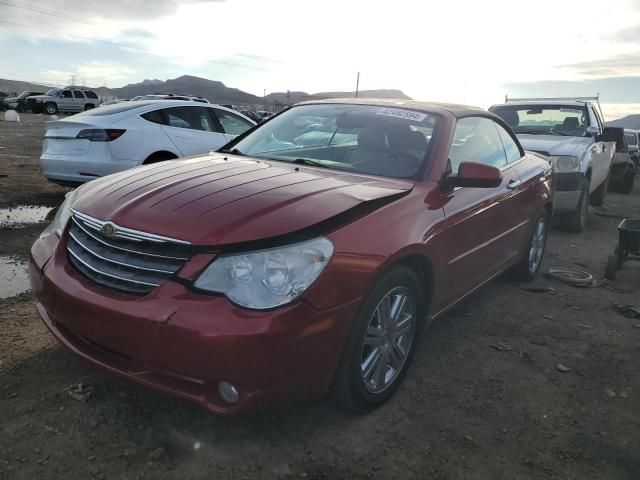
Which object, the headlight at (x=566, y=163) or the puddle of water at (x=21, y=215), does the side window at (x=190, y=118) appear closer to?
the puddle of water at (x=21, y=215)

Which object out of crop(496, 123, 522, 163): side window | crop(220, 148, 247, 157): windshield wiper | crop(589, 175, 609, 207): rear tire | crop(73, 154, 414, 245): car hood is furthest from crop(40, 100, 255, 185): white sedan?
crop(589, 175, 609, 207): rear tire

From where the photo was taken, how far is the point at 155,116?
22.9 ft

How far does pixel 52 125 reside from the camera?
6.82 m

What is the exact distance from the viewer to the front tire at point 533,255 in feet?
16.3

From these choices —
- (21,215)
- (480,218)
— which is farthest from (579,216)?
(21,215)

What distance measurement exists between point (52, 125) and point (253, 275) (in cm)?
584

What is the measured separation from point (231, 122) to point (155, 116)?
4.30 feet

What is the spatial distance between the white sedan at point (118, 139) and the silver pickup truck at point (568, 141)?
472cm

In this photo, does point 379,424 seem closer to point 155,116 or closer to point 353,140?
point 353,140

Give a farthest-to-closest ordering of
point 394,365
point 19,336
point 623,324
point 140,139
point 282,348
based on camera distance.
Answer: point 140,139 < point 623,324 < point 19,336 < point 394,365 < point 282,348

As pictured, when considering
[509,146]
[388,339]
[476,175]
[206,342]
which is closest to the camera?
[206,342]

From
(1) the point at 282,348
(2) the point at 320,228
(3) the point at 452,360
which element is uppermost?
(2) the point at 320,228

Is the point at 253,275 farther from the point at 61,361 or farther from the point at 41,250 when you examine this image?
the point at 61,361

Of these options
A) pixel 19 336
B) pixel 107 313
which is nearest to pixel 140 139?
pixel 19 336
